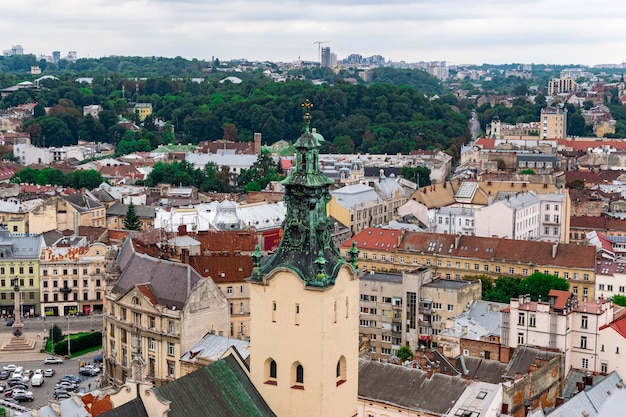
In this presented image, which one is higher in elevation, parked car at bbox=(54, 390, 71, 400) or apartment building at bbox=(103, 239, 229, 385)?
apartment building at bbox=(103, 239, 229, 385)

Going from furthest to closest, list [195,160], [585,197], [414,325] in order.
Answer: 1. [195,160]
2. [585,197]
3. [414,325]

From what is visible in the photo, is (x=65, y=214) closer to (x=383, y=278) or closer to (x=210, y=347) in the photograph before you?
(x=383, y=278)

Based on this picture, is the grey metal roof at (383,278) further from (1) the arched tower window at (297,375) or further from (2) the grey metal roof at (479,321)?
(1) the arched tower window at (297,375)

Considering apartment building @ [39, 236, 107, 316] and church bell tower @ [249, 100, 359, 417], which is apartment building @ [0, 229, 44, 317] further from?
church bell tower @ [249, 100, 359, 417]

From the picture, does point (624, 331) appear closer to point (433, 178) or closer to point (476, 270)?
point (476, 270)

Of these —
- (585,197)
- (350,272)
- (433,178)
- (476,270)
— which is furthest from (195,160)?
(350,272)

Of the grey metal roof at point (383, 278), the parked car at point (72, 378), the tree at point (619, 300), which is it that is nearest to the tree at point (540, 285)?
the tree at point (619, 300)

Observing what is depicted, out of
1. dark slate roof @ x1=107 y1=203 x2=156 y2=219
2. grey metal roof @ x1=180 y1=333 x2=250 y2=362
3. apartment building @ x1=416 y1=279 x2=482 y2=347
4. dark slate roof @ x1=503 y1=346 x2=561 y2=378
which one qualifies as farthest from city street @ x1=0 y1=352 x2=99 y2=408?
dark slate roof @ x1=107 y1=203 x2=156 y2=219
